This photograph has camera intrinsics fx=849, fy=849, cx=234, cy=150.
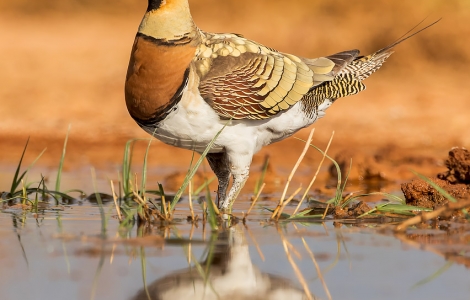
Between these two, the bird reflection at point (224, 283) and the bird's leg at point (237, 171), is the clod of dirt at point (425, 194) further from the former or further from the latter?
the bird reflection at point (224, 283)

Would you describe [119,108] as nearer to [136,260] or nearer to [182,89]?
[182,89]

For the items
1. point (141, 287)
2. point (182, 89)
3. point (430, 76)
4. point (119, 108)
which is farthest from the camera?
point (430, 76)

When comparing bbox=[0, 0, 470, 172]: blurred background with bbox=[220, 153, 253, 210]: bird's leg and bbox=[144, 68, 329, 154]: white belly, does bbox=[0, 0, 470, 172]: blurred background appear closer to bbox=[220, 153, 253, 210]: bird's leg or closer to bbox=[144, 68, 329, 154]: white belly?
bbox=[144, 68, 329, 154]: white belly

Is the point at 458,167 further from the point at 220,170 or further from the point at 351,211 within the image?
the point at 220,170

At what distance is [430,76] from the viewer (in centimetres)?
1388

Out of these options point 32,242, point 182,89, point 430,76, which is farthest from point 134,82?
point 430,76

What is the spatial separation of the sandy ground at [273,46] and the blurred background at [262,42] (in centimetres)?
2

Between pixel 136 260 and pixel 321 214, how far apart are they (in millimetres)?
1907

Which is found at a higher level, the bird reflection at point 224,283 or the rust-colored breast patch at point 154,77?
the rust-colored breast patch at point 154,77

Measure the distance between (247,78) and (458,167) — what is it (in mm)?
1774

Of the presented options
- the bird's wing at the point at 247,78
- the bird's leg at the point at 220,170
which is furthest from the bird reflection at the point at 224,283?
the bird's leg at the point at 220,170

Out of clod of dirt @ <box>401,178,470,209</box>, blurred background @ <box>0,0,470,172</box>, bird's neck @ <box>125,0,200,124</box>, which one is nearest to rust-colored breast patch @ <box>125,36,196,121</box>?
bird's neck @ <box>125,0,200,124</box>

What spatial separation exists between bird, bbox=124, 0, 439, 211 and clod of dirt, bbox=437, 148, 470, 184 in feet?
3.73

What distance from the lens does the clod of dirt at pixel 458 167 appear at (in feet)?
21.1
